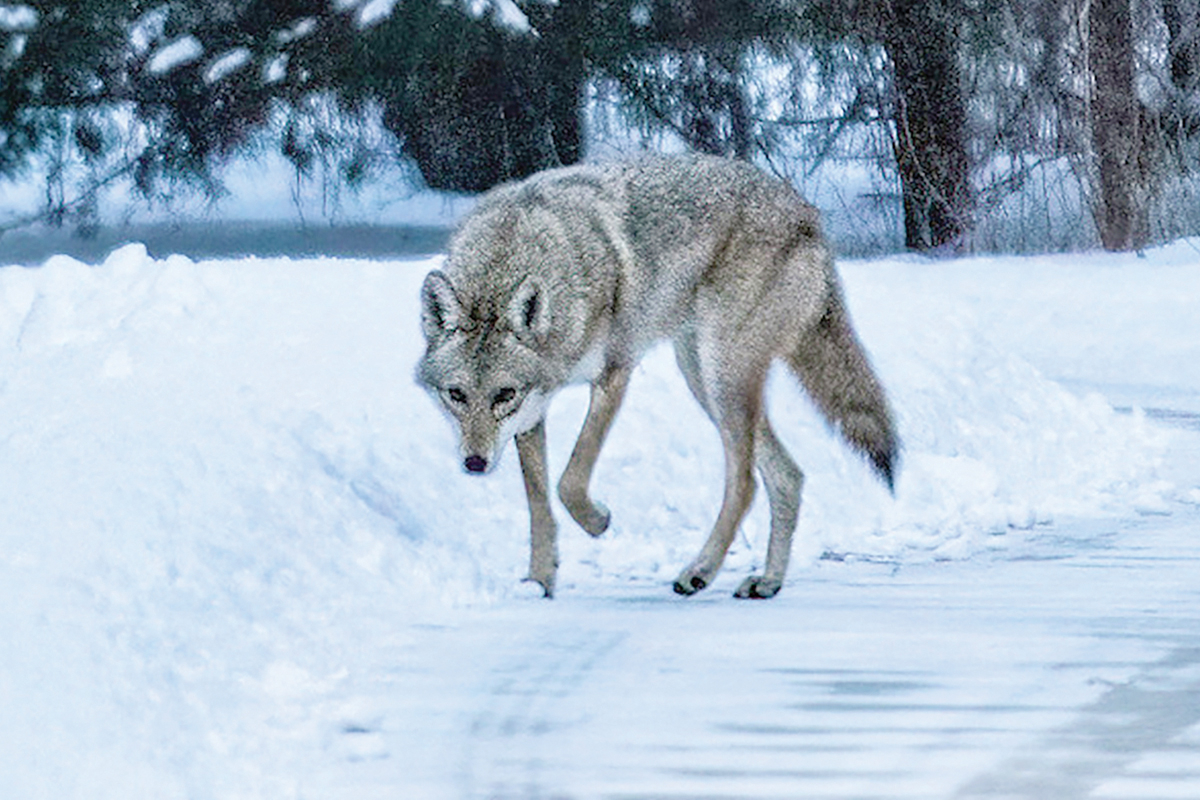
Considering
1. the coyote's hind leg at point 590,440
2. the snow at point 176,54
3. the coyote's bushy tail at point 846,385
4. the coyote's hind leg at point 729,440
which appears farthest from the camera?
the snow at point 176,54

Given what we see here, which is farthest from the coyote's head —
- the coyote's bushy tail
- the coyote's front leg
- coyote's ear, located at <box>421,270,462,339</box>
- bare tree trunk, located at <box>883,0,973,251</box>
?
bare tree trunk, located at <box>883,0,973,251</box>

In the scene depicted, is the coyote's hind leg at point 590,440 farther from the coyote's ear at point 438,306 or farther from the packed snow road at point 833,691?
the coyote's ear at point 438,306

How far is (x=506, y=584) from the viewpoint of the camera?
7941mm

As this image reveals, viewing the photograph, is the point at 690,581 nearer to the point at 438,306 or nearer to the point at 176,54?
the point at 438,306

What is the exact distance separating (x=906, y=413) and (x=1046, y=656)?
13.9 feet

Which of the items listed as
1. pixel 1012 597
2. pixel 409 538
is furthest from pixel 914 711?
pixel 409 538

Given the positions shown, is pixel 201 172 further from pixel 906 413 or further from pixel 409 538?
pixel 409 538

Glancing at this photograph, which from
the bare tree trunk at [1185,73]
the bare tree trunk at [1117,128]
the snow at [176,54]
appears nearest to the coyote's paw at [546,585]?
the snow at [176,54]

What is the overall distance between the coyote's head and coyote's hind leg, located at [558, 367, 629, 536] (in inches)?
14.7

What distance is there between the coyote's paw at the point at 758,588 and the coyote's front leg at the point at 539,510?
671 mm

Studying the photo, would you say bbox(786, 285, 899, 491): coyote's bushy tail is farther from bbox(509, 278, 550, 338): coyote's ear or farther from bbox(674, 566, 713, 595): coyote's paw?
bbox(509, 278, 550, 338): coyote's ear

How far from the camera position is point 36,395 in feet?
31.6

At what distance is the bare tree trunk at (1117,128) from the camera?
20.1 meters

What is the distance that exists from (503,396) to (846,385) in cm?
158
